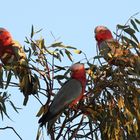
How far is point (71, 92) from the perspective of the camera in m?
3.26

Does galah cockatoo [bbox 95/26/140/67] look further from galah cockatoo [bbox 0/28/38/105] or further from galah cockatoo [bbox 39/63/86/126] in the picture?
galah cockatoo [bbox 0/28/38/105]

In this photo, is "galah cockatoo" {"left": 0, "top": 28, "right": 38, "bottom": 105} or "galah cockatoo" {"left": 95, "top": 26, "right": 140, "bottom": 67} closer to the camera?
"galah cockatoo" {"left": 95, "top": 26, "right": 140, "bottom": 67}

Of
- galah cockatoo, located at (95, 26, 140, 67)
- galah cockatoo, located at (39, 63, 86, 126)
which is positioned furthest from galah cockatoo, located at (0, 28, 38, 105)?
galah cockatoo, located at (95, 26, 140, 67)

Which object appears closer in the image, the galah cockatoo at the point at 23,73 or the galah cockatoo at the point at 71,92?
the galah cockatoo at the point at 71,92

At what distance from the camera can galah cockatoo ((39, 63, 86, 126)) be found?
3067mm

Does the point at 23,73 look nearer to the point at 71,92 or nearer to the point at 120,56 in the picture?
the point at 71,92

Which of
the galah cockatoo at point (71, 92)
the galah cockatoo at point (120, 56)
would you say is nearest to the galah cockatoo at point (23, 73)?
the galah cockatoo at point (71, 92)

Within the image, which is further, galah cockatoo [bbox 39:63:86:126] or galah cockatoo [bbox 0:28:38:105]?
galah cockatoo [bbox 0:28:38:105]

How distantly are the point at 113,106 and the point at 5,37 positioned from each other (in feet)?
5.47

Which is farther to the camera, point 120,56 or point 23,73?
point 23,73

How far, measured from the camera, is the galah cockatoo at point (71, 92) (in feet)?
10.1

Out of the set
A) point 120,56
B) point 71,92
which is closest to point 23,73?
point 71,92

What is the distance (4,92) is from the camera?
3348 millimetres

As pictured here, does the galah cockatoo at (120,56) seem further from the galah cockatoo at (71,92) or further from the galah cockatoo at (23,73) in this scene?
the galah cockatoo at (23,73)
